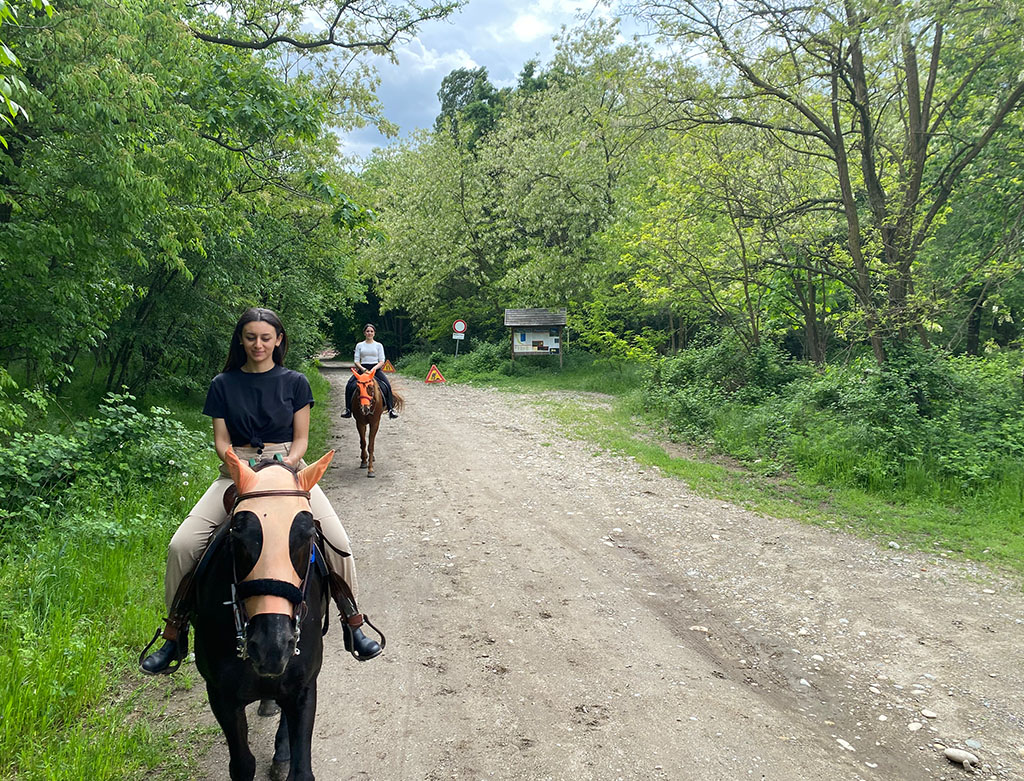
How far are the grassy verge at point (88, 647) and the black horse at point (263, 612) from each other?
32.6 inches

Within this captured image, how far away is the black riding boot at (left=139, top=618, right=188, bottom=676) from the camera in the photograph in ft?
11.0

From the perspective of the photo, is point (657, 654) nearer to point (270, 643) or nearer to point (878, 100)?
point (270, 643)

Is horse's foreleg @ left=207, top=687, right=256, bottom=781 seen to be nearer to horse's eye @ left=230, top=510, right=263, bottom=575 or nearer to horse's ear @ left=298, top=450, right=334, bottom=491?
horse's eye @ left=230, top=510, right=263, bottom=575

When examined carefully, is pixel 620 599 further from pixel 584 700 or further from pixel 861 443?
pixel 861 443

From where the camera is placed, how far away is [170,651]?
11.3 feet

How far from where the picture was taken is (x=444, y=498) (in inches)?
341

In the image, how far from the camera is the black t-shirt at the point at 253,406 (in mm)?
3701

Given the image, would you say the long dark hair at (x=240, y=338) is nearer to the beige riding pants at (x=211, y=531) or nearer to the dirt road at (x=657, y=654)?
the beige riding pants at (x=211, y=531)

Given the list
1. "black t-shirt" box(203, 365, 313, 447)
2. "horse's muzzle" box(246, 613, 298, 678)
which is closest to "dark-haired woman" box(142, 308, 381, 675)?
"black t-shirt" box(203, 365, 313, 447)

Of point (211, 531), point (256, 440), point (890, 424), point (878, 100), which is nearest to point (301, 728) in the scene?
point (211, 531)

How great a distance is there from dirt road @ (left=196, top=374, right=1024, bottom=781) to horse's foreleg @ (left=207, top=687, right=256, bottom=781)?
1.38ft

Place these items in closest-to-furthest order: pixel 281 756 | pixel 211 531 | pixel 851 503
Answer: pixel 281 756, pixel 211 531, pixel 851 503

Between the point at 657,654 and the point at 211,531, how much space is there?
3356mm

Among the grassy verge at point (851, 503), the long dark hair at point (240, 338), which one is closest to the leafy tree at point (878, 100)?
the grassy verge at point (851, 503)
